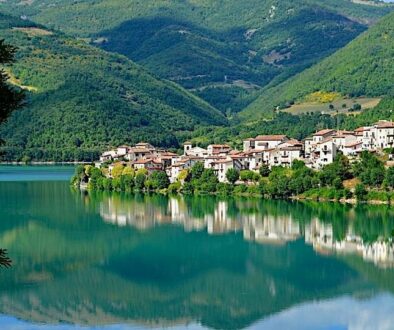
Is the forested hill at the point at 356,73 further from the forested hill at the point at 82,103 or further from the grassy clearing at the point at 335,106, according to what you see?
the forested hill at the point at 82,103

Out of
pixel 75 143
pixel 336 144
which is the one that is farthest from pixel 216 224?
pixel 75 143

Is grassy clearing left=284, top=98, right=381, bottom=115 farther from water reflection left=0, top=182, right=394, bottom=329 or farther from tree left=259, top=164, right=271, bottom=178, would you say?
water reflection left=0, top=182, right=394, bottom=329

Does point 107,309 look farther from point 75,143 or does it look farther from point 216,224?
point 75,143

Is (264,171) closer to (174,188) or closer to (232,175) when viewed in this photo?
(232,175)

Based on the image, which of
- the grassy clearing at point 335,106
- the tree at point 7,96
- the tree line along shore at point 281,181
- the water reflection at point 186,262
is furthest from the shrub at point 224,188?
the tree at point 7,96

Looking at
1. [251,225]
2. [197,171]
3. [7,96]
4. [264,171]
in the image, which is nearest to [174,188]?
[197,171]

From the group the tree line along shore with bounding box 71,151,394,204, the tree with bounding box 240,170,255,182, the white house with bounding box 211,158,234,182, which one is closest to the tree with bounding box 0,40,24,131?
the tree line along shore with bounding box 71,151,394,204

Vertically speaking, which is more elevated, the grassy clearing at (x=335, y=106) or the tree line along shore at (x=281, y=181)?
the grassy clearing at (x=335, y=106)
